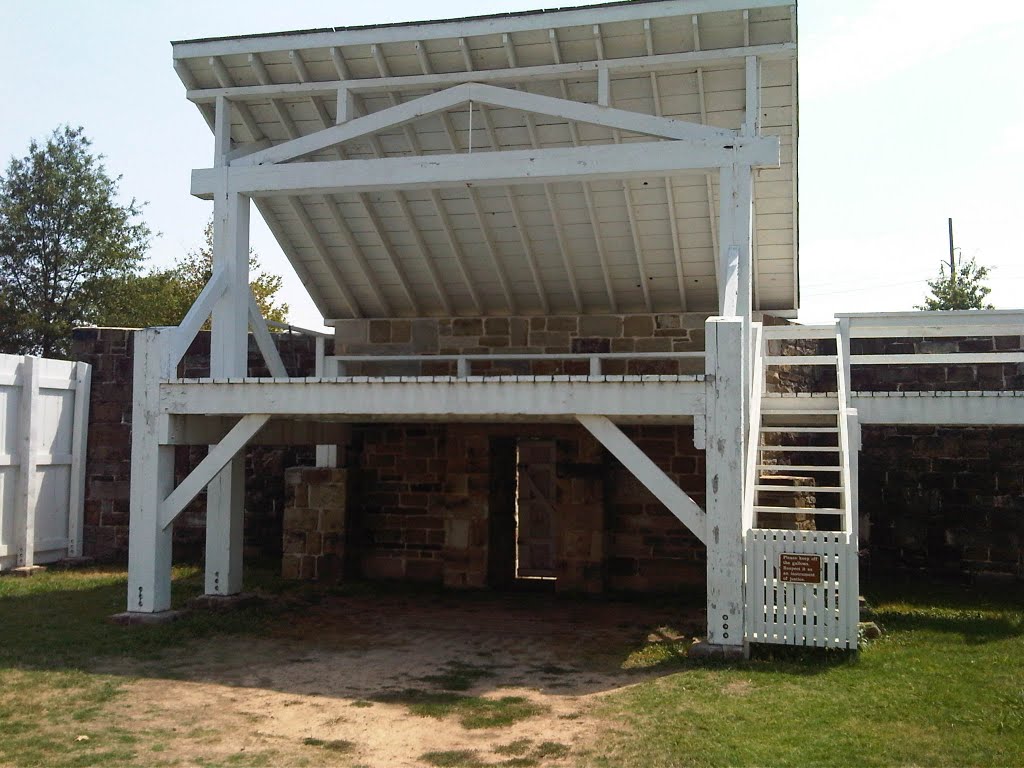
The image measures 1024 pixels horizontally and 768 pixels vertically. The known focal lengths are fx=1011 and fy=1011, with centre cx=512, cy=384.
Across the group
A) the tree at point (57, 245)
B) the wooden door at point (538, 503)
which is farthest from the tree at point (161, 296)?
the wooden door at point (538, 503)

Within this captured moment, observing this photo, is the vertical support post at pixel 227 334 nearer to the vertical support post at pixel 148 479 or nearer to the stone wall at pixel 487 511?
Result: the vertical support post at pixel 148 479

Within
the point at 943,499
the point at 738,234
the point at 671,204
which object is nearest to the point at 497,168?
the point at 738,234

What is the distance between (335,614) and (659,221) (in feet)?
17.6

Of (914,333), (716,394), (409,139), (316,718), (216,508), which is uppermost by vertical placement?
(409,139)

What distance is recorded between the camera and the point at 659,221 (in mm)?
11023

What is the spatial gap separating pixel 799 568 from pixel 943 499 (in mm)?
5190

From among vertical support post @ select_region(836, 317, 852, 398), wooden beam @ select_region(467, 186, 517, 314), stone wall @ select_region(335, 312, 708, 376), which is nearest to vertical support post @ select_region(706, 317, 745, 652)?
vertical support post @ select_region(836, 317, 852, 398)

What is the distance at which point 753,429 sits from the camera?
889 centimetres

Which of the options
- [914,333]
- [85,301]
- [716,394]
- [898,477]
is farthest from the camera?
[85,301]

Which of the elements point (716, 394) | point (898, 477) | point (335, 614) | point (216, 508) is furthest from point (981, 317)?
point (216, 508)

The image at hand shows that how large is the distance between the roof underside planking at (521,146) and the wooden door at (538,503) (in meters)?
4.08

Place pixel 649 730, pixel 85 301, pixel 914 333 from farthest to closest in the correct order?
1. pixel 85 301
2. pixel 914 333
3. pixel 649 730

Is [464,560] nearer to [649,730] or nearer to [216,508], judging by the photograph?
[216,508]

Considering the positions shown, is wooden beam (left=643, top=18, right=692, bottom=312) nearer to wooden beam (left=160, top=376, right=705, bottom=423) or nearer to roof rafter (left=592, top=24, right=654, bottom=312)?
roof rafter (left=592, top=24, right=654, bottom=312)
